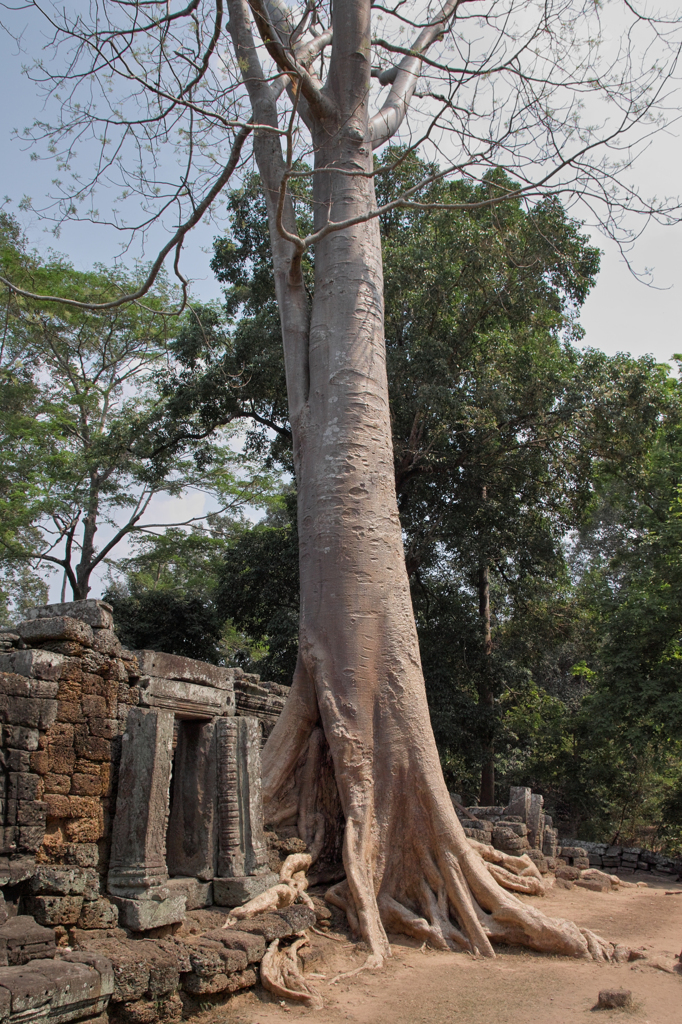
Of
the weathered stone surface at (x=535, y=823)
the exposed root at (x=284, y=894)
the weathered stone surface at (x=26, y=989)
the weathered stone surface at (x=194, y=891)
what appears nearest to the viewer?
the weathered stone surface at (x=26, y=989)

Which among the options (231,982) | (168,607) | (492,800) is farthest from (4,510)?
(231,982)

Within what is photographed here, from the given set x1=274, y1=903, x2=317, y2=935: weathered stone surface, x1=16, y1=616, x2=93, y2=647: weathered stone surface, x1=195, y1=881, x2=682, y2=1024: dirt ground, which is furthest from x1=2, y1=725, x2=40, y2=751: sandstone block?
x1=274, y1=903, x2=317, y2=935: weathered stone surface

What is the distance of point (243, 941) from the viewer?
360 cm

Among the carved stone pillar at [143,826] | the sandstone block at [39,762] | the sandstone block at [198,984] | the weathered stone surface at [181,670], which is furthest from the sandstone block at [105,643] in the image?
the sandstone block at [198,984]

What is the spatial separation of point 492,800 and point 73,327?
445 inches

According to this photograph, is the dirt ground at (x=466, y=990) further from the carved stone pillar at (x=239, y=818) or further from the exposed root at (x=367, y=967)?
the carved stone pillar at (x=239, y=818)

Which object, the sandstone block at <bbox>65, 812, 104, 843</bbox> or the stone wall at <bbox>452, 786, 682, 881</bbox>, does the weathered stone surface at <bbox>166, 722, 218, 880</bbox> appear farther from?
the stone wall at <bbox>452, 786, 682, 881</bbox>

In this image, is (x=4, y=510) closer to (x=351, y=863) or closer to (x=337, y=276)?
(x=337, y=276)

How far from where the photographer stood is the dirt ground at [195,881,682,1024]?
339 centimetres

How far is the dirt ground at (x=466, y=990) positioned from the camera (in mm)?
3389

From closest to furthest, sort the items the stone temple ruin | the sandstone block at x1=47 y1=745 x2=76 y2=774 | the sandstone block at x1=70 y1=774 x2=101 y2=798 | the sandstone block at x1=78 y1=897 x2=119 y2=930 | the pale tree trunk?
the stone temple ruin → the sandstone block at x1=78 y1=897 x2=119 y2=930 → the sandstone block at x1=47 y1=745 x2=76 y2=774 → the sandstone block at x1=70 y1=774 x2=101 y2=798 → the pale tree trunk

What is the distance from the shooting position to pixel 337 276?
6285 mm

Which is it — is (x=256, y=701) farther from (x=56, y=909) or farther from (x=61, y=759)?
(x=56, y=909)

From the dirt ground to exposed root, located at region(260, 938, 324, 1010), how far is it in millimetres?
46
